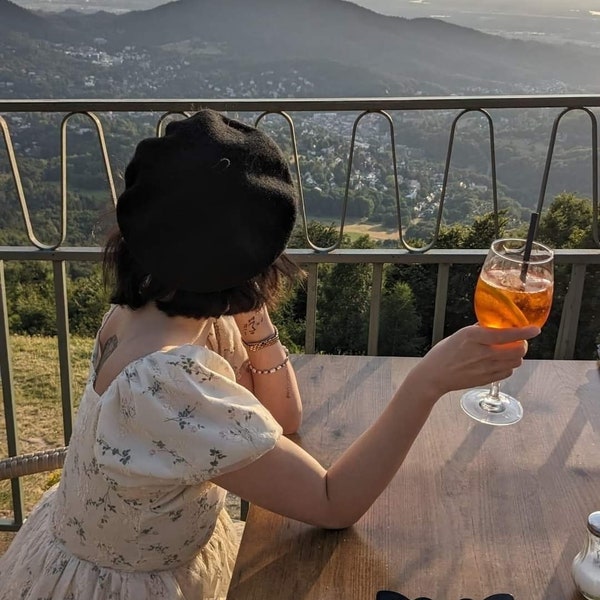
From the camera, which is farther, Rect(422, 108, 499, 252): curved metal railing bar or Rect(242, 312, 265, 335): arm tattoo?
Rect(422, 108, 499, 252): curved metal railing bar

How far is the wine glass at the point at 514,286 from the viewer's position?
3.89ft

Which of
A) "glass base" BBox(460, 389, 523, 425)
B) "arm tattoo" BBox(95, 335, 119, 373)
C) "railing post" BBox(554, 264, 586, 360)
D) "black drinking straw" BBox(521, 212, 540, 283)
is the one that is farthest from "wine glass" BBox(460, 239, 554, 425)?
"railing post" BBox(554, 264, 586, 360)

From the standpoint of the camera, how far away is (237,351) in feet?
5.25

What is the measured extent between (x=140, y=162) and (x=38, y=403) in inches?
259

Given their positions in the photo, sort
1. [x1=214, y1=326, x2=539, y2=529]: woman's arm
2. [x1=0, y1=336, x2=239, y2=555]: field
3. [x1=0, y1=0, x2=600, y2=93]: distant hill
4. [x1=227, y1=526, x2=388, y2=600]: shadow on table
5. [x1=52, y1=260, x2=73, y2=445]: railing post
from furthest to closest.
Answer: [x1=0, y1=336, x2=239, y2=555]: field
[x1=0, y1=0, x2=600, y2=93]: distant hill
[x1=52, y1=260, x2=73, y2=445]: railing post
[x1=214, y1=326, x2=539, y2=529]: woman's arm
[x1=227, y1=526, x2=388, y2=600]: shadow on table

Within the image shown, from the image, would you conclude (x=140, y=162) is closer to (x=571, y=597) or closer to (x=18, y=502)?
(x=571, y=597)

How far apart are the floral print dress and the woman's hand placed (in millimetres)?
267

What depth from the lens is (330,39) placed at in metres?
3.75

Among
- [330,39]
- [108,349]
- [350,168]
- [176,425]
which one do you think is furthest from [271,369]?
[330,39]

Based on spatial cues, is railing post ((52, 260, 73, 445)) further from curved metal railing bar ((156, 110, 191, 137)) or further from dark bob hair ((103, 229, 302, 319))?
dark bob hair ((103, 229, 302, 319))

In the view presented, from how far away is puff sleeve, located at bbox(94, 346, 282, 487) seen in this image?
3.61ft

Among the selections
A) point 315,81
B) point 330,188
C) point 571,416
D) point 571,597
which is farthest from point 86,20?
point 571,597

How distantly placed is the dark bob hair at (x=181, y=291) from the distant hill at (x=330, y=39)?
6.48ft

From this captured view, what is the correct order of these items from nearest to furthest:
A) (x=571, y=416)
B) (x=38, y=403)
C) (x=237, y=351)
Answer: (x=571, y=416) < (x=237, y=351) < (x=38, y=403)
